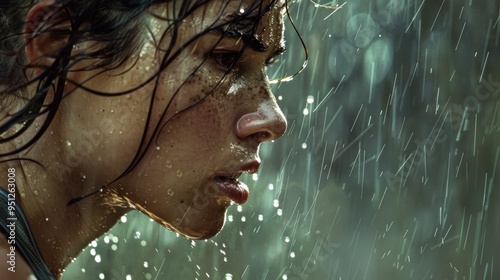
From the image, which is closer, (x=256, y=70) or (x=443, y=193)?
(x=256, y=70)

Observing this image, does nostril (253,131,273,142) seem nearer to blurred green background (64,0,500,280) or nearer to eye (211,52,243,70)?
eye (211,52,243,70)

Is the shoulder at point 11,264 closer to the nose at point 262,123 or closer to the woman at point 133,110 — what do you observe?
the woman at point 133,110

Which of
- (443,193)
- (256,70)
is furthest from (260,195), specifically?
(256,70)

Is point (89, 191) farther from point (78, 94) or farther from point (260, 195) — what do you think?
point (260, 195)

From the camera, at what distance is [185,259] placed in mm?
8742

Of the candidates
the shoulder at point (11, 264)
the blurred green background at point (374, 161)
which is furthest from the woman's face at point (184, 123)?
the blurred green background at point (374, 161)

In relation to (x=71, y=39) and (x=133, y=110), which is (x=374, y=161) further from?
(x=71, y=39)

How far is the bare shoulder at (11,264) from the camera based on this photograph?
1.91 metres

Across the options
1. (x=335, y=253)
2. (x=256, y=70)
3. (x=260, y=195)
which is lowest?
(x=335, y=253)

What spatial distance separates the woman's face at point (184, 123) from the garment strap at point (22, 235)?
22cm

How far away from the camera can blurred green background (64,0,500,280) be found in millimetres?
8852

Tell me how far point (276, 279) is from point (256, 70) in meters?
6.50

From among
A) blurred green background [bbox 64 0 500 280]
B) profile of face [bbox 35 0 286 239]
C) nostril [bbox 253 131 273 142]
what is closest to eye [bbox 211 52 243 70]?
profile of face [bbox 35 0 286 239]

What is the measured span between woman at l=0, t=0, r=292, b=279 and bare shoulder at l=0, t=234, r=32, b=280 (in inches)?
7.9
